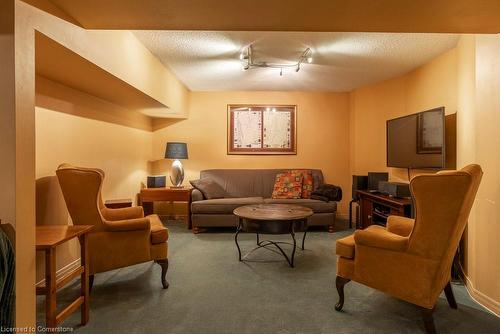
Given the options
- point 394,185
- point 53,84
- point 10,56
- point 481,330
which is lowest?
point 481,330

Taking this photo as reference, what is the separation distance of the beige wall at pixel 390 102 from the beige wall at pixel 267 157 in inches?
10.3

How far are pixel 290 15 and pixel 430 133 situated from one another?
2361 millimetres

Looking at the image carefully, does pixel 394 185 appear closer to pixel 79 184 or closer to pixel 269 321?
pixel 269 321

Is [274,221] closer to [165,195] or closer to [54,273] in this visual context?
[54,273]

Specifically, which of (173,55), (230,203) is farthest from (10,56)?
(230,203)

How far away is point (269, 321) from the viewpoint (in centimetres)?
186

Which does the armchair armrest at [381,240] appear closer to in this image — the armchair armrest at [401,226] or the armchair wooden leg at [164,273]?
the armchair armrest at [401,226]

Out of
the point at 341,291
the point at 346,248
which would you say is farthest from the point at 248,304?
the point at 346,248

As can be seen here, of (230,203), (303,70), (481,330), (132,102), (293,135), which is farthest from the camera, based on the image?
(293,135)

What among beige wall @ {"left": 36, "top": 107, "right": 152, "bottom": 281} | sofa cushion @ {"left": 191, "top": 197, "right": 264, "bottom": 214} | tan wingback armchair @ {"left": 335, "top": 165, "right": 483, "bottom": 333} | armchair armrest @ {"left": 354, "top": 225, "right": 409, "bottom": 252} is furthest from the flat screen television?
beige wall @ {"left": 36, "top": 107, "right": 152, "bottom": 281}

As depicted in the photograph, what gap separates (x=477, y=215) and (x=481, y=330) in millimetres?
879

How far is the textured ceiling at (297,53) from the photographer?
2.74 meters

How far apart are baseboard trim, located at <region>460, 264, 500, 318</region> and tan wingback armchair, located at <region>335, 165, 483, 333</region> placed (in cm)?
47

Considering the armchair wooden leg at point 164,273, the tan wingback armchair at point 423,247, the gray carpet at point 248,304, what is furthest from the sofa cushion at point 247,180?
the tan wingback armchair at point 423,247
